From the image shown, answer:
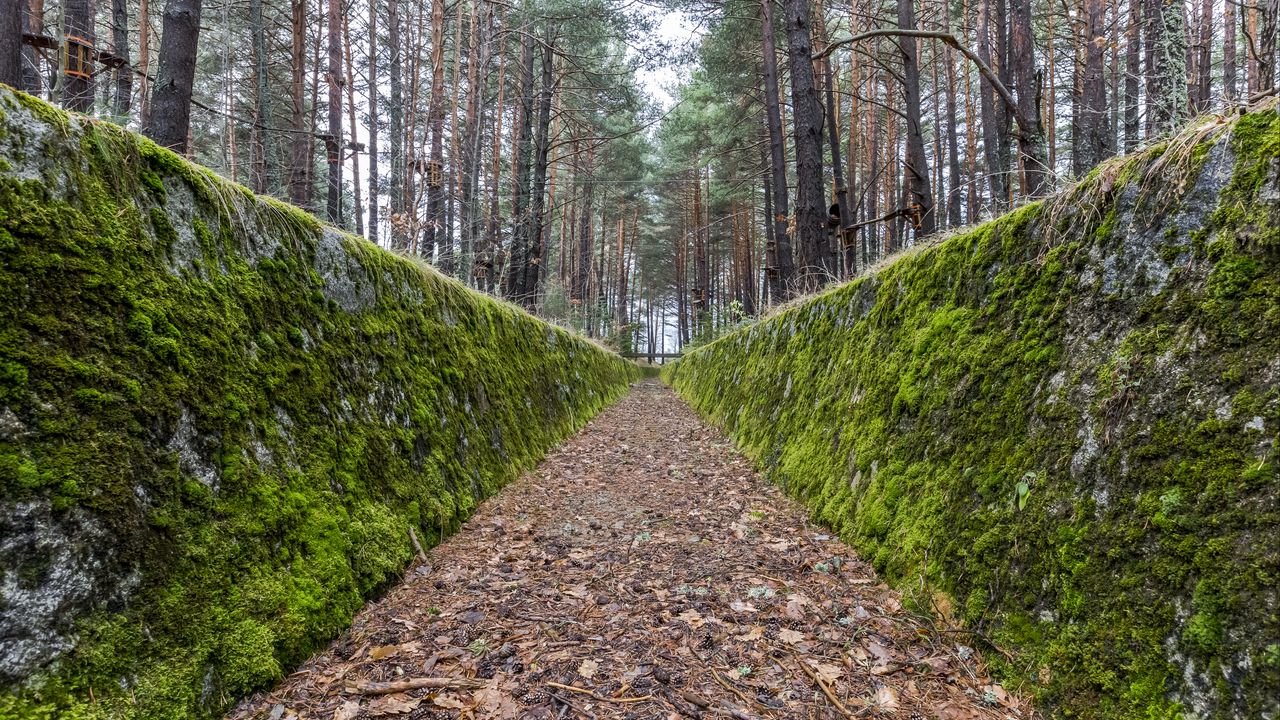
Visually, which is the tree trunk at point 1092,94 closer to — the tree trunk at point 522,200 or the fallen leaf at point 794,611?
the fallen leaf at point 794,611

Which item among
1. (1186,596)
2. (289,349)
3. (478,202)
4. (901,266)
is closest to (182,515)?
(289,349)

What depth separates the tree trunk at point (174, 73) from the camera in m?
4.23

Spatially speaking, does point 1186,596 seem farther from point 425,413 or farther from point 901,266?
point 425,413

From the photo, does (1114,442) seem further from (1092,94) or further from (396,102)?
(396,102)

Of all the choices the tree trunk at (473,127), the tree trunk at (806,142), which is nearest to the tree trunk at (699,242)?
the tree trunk at (473,127)

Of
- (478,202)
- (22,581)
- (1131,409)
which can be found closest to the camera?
(22,581)

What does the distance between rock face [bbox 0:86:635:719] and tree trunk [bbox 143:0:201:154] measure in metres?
2.55

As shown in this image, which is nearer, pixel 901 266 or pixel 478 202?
pixel 901 266

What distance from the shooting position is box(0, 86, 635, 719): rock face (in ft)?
4.60

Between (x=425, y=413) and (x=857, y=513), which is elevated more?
(x=425, y=413)

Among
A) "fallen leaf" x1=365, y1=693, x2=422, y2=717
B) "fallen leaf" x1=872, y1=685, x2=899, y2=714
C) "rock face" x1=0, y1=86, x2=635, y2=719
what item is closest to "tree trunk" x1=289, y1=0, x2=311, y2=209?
"rock face" x1=0, y1=86, x2=635, y2=719

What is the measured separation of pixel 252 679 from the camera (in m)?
1.84

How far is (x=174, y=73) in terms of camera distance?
→ 4.27 m

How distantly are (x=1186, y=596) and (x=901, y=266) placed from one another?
276 cm
